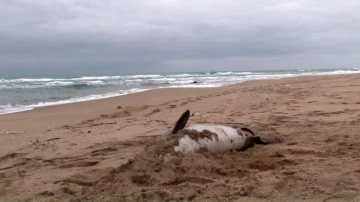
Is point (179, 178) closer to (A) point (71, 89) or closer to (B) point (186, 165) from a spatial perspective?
(B) point (186, 165)

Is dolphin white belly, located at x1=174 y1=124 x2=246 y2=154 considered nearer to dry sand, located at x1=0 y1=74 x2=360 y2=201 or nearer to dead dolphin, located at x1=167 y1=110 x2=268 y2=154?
dead dolphin, located at x1=167 y1=110 x2=268 y2=154

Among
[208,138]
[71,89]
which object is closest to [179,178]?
[208,138]

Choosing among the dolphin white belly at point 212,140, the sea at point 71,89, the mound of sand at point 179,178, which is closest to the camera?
the mound of sand at point 179,178

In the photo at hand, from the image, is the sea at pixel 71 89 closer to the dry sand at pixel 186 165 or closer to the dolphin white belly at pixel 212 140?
the dry sand at pixel 186 165

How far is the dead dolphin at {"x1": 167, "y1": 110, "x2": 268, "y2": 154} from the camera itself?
4.46 metres

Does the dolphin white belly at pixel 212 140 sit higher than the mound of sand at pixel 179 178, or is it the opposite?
the dolphin white belly at pixel 212 140

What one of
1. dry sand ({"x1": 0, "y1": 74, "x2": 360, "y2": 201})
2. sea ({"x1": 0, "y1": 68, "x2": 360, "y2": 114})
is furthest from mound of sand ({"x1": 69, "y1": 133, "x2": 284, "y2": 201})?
sea ({"x1": 0, "y1": 68, "x2": 360, "y2": 114})

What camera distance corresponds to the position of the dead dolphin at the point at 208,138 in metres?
4.46

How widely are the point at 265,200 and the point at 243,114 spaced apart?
17.1 ft

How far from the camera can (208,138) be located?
15.4 ft

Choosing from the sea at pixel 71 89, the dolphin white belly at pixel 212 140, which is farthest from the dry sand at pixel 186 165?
the sea at pixel 71 89

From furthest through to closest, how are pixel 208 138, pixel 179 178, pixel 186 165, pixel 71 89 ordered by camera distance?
pixel 71 89
pixel 208 138
pixel 186 165
pixel 179 178

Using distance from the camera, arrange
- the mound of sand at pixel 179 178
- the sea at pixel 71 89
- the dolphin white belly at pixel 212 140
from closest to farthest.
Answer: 1. the mound of sand at pixel 179 178
2. the dolphin white belly at pixel 212 140
3. the sea at pixel 71 89

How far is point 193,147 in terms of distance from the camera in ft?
14.6
